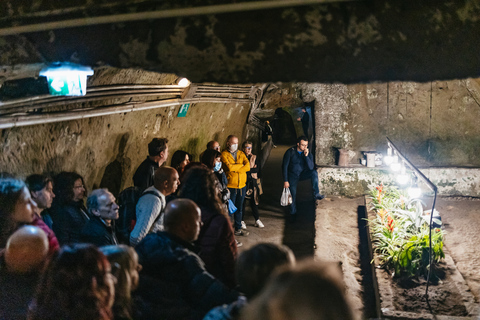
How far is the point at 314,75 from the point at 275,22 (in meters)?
0.32

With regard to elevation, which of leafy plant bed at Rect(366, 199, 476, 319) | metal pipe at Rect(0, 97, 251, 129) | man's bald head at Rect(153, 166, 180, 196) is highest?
metal pipe at Rect(0, 97, 251, 129)

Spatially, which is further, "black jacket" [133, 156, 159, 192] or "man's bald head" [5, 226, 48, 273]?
"black jacket" [133, 156, 159, 192]

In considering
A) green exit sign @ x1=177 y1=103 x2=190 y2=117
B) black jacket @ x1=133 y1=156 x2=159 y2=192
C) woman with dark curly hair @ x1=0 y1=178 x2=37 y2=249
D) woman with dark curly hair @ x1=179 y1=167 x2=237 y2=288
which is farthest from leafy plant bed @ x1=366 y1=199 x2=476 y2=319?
green exit sign @ x1=177 y1=103 x2=190 y2=117

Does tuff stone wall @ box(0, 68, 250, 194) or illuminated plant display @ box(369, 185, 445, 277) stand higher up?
tuff stone wall @ box(0, 68, 250, 194)

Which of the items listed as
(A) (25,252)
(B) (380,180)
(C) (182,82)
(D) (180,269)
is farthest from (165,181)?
(B) (380,180)

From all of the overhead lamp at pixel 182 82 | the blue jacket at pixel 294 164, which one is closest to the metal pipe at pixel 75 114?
the overhead lamp at pixel 182 82

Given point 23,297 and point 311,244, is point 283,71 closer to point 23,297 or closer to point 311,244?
point 23,297

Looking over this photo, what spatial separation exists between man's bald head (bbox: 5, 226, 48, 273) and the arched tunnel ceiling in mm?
997

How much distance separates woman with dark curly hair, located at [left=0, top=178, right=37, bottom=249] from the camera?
112 inches

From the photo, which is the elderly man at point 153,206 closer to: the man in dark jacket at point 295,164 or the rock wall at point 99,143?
the rock wall at point 99,143

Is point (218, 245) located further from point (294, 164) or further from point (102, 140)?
point (294, 164)

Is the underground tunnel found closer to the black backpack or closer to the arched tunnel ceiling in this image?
the arched tunnel ceiling

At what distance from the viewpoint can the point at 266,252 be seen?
6.31 ft

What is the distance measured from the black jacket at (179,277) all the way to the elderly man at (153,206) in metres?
1.06
